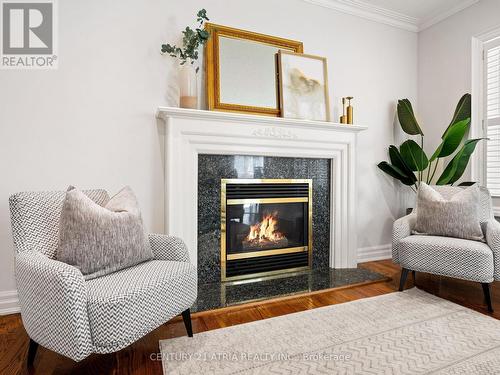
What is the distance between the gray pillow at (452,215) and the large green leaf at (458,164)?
2.07 ft

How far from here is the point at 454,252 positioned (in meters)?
2.06

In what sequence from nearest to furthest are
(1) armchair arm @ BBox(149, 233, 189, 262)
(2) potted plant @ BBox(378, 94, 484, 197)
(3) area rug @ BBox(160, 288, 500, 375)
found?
(3) area rug @ BBox(160, 288, 500, 375), (1) armchair arm @ BBox(149, 233, 189, 262), (2) potted plant @ BBox(378, 94, 484, 197)

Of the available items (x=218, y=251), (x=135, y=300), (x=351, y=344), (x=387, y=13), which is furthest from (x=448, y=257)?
(x=387, y=13)

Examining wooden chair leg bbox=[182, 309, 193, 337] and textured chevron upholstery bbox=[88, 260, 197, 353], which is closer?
textured chevron upholstery bbox=[88, 260, 197, 353]

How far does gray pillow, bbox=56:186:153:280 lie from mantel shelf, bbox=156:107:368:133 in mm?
945

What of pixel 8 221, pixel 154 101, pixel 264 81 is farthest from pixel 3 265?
pixel 264 81

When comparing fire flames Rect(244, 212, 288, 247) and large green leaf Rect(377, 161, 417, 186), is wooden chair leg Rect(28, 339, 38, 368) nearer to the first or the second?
fire flames Rect(244, 212, 288, 247)

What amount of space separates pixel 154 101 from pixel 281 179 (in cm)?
125

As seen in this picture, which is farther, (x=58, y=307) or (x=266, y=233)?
(x=266, y=233)

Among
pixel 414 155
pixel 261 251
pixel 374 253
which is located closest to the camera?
pixel 261 251

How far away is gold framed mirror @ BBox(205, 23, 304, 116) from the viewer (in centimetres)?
247

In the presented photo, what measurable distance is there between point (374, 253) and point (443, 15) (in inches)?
105

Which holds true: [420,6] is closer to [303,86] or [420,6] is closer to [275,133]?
[303,86]

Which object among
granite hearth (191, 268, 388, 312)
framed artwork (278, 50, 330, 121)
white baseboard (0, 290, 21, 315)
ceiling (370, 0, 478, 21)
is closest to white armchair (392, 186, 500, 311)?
granite hearth (191, 268, 388, 312)
